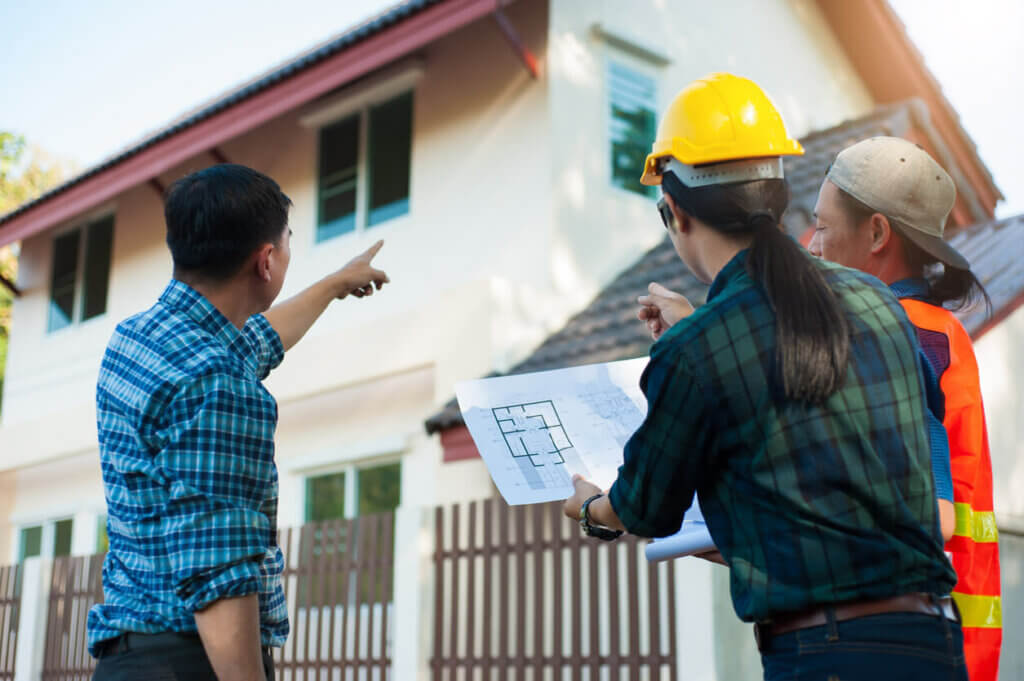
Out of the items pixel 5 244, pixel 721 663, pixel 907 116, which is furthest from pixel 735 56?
pixel 5 244

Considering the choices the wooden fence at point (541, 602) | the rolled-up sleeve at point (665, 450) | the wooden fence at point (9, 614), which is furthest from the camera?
the wooden fence at point (9, 614)

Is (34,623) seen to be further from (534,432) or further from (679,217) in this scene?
(679,217)

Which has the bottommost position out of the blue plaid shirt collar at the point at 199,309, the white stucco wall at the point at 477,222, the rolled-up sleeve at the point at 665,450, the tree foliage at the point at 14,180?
the rolled-up sleeve at the point at 665,450

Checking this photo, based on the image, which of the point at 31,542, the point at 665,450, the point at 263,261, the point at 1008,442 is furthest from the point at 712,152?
the point at 31,542

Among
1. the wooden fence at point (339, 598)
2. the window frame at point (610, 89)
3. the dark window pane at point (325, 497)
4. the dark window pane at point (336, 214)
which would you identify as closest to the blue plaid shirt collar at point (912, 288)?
the wooden fence at point (339, 598)

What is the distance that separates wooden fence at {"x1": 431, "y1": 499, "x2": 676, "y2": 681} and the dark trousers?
16.5ft

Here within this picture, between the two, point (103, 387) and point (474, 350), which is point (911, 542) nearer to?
point (103, 387)

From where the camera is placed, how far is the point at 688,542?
254 cm

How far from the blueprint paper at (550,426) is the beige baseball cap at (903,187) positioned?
746mm

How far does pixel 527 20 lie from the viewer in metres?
10.6

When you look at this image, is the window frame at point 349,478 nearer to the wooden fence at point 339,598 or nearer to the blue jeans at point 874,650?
the wooden fence at point 339,598

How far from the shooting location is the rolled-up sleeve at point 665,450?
2066 millimetres

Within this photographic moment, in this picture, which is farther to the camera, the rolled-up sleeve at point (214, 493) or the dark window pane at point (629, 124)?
the dark window pane at point (629, 124)

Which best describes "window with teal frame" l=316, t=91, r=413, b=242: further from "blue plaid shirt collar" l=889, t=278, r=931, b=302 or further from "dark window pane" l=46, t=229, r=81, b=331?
"blue plaid shirt collar" l=889, t=278, r=931, b=302
